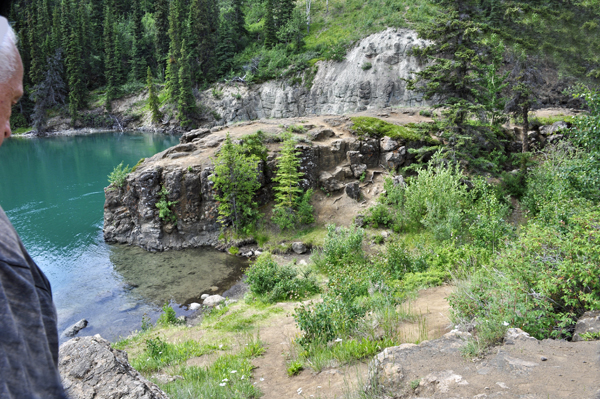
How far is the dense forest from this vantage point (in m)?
45.0

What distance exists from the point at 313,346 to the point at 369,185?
44.1 ft

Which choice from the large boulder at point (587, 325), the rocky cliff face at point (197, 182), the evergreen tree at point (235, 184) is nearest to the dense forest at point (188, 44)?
the rocky cliff face at point (197, 182)

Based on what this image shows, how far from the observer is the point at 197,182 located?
1823 cm

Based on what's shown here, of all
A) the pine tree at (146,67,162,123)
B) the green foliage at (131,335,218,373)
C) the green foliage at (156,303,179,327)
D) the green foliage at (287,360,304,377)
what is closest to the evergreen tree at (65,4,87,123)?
the pine tree at (146,67,162,123)

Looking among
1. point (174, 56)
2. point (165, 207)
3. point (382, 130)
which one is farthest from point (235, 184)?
point (174, 56)

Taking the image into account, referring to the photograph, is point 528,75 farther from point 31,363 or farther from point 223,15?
point 223,15

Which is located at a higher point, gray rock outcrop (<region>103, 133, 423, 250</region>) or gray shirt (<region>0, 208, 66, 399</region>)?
gray shirt (<region>0, 208, 66, 399</region>)

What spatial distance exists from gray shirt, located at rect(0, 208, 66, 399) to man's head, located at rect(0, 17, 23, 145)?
29cm

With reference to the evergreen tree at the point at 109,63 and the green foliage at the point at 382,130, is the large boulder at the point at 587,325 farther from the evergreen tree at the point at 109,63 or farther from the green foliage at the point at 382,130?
the evergreen tree at the point at 109,63

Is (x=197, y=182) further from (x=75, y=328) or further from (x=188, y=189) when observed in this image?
(x=75, y=328)

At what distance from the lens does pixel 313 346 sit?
6793mm

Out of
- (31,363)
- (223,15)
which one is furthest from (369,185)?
(223,15)

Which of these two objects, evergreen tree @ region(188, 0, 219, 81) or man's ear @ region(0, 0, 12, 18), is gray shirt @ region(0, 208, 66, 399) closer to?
man's ear @ region(0, 0, 12, 18)

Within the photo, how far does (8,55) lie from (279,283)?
38.1 feet
